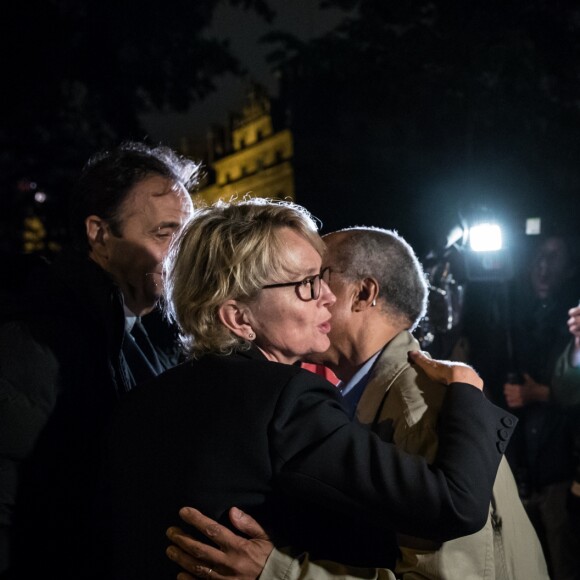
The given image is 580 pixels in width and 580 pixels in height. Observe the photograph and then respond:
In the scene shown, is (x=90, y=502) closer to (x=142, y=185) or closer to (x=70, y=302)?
(x=70, y=302)

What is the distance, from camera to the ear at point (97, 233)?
91.7 inches

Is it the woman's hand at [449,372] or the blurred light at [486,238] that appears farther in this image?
the blurred light at [486,238]

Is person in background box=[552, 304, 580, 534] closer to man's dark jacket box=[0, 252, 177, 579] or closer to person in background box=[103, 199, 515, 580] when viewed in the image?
person in background box=[103, 199, 515, 580]

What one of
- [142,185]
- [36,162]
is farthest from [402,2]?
[142,185]

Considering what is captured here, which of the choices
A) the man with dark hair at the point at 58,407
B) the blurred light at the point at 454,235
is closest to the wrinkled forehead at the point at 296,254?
the man with dark hair at the point at 58,407

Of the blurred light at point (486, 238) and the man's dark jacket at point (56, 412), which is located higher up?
the blurred light at point (486, 238)

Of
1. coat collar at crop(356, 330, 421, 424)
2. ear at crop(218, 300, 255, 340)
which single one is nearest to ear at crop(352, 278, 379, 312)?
coat collar at crop(356, 330, 421, 424)

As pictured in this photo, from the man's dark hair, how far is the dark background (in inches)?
241

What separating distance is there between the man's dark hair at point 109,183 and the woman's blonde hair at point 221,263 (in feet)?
2.04

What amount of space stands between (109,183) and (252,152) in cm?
5386

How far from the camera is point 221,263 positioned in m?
1.74

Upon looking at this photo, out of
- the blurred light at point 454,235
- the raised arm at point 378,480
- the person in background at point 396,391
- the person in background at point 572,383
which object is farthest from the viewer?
the blurred light at point 454,235

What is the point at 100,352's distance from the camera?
199 centimetres

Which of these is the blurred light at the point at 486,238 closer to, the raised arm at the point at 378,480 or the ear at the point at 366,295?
the ear at the point at 366,295
